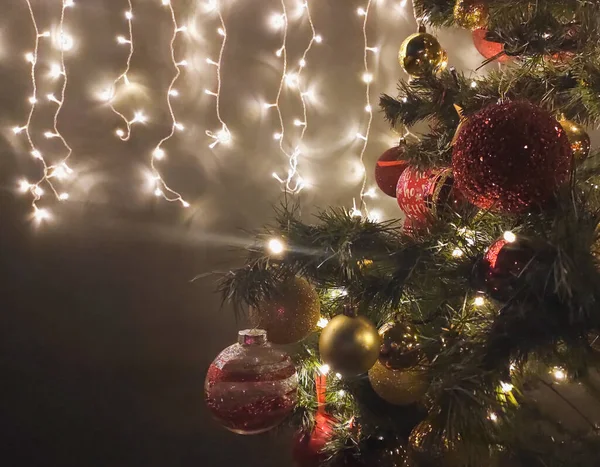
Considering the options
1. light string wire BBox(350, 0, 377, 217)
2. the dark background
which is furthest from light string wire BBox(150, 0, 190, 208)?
light string wire BBox(350, 0, 377, 217)

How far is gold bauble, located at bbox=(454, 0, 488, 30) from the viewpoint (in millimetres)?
792

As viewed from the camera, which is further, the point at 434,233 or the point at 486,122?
the point at 434,233

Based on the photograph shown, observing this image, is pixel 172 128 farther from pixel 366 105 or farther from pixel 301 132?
pixel 366 105

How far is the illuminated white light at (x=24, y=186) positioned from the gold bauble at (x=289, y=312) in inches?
24.5

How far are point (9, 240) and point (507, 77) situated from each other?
101 centimetres

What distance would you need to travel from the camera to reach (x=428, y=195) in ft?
2.50

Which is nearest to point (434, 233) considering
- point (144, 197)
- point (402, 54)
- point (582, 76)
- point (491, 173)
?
point (491, 173)

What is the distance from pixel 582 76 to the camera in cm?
65

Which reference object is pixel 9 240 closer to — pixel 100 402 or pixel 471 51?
pixel 100 402

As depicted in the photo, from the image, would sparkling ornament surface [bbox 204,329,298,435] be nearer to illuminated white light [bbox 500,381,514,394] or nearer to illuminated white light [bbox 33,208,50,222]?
illuminated white light [bbox 500,381,514,394]

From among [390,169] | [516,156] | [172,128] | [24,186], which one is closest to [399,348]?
[516,156]

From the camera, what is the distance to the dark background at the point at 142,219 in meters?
1.07

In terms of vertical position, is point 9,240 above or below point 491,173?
above

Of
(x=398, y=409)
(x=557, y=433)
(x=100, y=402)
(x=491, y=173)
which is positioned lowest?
(x=557, y=433)
